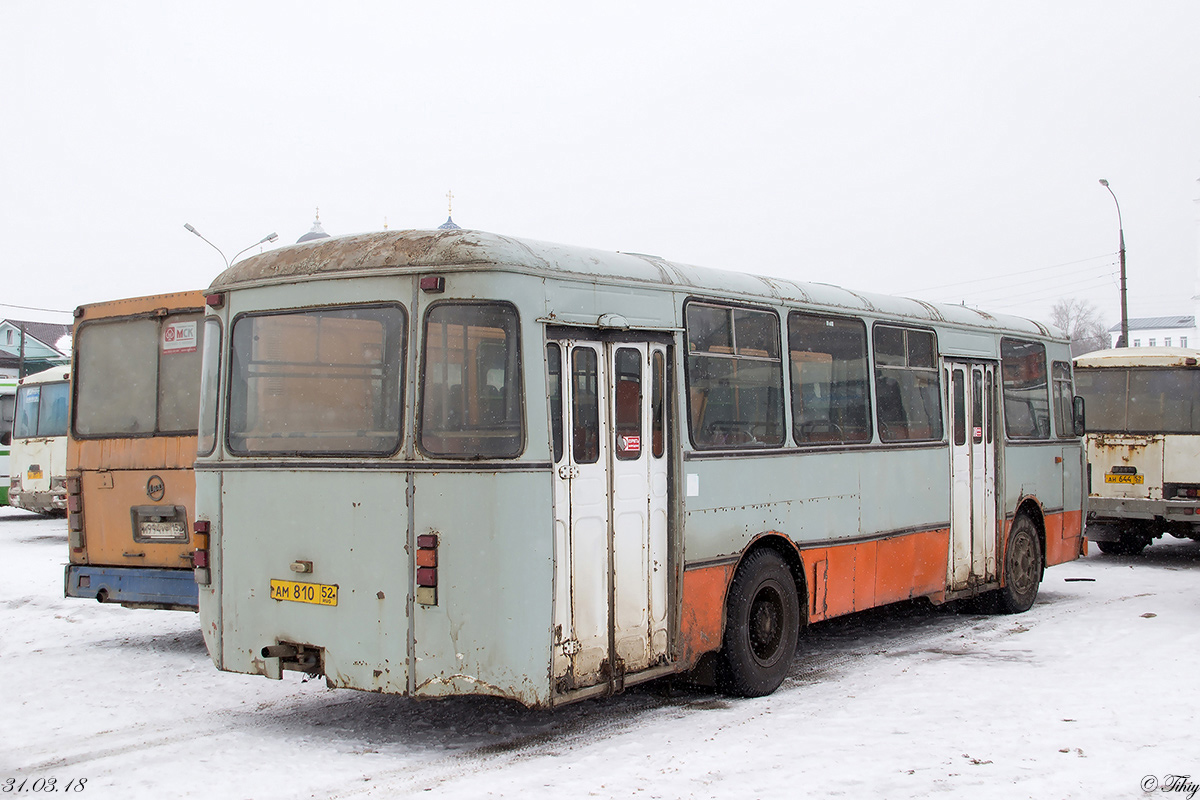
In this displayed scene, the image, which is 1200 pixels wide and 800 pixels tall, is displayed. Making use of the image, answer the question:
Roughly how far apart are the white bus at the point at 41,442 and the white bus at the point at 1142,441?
18.2 m

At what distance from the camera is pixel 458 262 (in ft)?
21.8

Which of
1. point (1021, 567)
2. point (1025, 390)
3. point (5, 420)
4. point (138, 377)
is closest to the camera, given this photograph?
point (138, 377)

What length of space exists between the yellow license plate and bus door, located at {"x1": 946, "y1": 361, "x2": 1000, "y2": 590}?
21.1 feet

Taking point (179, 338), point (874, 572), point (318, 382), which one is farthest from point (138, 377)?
point (874, 572)

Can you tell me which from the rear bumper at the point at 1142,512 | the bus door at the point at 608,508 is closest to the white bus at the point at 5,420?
the rear bumper at the point at 1142,512

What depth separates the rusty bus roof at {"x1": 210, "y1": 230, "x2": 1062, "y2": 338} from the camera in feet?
22.0

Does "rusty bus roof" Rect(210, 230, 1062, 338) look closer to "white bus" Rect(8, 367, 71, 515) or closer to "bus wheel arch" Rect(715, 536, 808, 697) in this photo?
"bus wheel arch" Rect(715, 536, 808, 697)

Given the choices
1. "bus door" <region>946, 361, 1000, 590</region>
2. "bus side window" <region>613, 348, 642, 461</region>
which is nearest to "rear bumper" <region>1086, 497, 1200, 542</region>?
"bus door" <region>946, 361, 1000, 590</region>

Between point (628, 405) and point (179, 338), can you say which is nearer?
point (628, 405)

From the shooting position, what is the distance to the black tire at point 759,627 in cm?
819

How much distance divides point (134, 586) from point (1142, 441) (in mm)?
13441

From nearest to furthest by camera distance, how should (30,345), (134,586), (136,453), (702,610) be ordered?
(702,610) → (134,586) → (136,453) → (30,345)

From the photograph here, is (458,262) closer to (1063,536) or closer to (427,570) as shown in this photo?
(427,570)

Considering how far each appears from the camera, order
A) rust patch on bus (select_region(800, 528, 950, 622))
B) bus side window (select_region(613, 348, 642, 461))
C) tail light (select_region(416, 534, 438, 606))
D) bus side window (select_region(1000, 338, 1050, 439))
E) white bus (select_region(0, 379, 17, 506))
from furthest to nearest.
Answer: white bus (select_region(0, 379, 17, 506)) < bus side window (select_region(1000, 338, 1050, 439)) < rust patch on bus (select_region(800, 528, 950, 622)) < bus side window (select_region(613, 348, 642, 461)) < tail light (select_region(416, 534, 438, 606))
